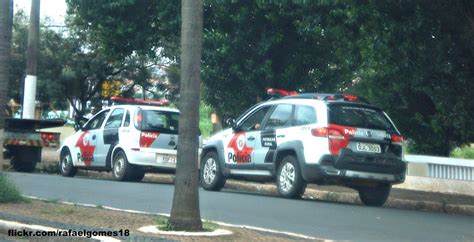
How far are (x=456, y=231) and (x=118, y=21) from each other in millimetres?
12399

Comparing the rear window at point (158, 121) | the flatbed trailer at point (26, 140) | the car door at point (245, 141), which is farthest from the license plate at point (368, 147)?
the flatbed trailer at point (26, 140)

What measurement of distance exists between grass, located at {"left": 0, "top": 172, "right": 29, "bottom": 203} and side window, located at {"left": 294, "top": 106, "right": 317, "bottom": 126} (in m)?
4.96

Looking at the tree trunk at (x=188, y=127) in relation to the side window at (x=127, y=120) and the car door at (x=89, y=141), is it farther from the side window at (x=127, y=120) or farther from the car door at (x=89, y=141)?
the car door at (x=89, y=141)

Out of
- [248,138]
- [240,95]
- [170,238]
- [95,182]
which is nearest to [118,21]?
[240,95]

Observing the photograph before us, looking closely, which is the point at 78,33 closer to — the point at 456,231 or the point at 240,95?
the point at 240,95

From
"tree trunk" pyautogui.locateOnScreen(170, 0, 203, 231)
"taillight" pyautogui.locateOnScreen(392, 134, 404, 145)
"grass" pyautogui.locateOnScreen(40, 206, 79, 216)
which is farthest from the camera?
"taillight" pyautogui.locateOnScreen(392, 134, 404, 145)

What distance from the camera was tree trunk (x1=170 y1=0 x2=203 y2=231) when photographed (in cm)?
989

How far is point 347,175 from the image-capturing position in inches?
599

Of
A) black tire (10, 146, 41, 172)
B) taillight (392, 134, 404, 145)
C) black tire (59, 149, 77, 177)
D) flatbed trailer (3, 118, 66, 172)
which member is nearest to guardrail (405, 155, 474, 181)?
taillight (392, 134, 404, 145)

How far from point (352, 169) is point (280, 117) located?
1.89 m

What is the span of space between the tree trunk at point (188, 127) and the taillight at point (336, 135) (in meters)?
5.55

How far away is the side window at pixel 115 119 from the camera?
20.4 meters

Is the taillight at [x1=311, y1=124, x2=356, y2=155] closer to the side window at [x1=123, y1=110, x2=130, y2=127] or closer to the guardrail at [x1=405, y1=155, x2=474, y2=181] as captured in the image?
the guardrail at [x1=405, y1=155, x2=474, y2=181]

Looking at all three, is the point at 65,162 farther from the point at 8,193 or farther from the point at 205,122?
the point at 205,122
